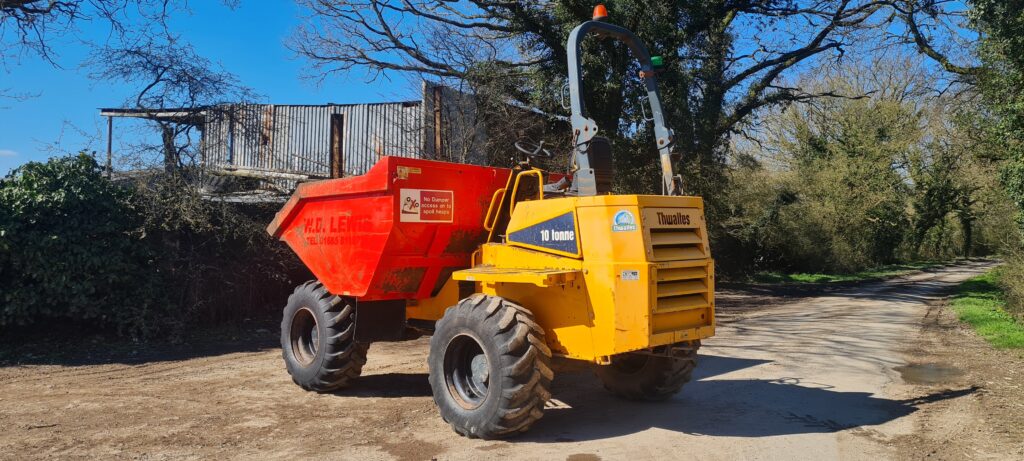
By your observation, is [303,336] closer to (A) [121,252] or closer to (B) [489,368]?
(B) [489,368]

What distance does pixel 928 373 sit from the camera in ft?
27.7

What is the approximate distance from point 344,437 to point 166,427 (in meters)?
1.56

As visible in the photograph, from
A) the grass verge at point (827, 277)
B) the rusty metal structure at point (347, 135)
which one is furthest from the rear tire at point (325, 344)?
the grass verge at point (827, 277)

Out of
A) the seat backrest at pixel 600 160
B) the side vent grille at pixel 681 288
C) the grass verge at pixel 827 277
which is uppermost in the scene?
the seat backrest at pixel 600 160

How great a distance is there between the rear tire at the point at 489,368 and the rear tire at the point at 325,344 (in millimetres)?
1536

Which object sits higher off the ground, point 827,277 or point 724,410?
point 827,277

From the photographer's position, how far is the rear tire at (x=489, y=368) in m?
5.11

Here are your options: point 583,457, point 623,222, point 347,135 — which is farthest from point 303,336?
point 347,135

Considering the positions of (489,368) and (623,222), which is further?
(489,368)

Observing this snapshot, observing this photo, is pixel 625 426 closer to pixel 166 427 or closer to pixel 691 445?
pixel 691 445

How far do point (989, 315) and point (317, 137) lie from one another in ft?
52.2

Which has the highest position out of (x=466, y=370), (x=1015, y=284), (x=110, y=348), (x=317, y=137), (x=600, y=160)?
(x=317, y=137)

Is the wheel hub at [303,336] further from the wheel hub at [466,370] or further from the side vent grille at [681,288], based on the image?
the side vent grille at [681,288]

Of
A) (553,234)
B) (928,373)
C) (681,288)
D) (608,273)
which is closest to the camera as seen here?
(608,273)
